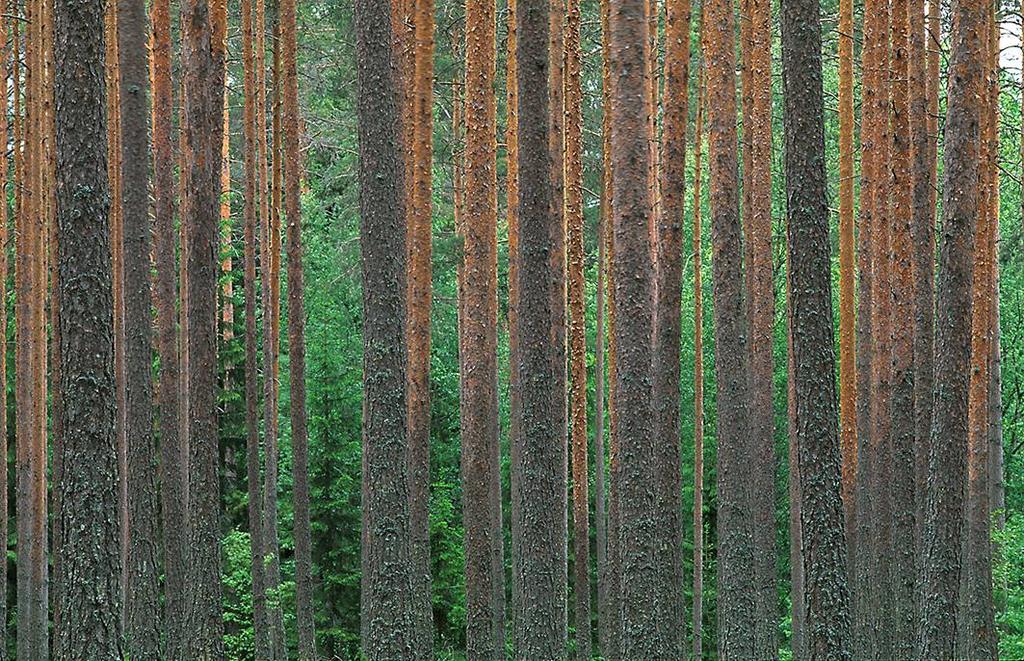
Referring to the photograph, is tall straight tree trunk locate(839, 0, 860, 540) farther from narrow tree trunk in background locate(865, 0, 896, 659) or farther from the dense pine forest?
narrow tree trunk in background locate(865, 0, 896, 659)

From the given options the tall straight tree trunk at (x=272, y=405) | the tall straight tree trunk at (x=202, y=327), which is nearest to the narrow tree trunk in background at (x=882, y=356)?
the tall straight tree trunk at (x=202, y=327)

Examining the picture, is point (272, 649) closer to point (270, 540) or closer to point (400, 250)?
point (270, 540)

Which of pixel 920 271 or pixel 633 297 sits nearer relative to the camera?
pixel 633 297

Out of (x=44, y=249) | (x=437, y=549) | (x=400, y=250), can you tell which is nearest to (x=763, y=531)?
(x=400, y=250)

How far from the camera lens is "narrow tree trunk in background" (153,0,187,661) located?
13.0 meters

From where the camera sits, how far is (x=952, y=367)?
10758 mm

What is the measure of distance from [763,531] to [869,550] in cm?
135

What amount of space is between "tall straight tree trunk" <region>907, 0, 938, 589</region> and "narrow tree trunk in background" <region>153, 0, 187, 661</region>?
758 cm

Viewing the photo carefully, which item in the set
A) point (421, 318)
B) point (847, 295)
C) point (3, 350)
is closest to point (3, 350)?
point (3, 350)

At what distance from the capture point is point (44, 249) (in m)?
18.9

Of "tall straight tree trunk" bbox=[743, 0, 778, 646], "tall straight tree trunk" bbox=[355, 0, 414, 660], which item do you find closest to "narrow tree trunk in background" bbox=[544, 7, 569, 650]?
"tall straight tree trunk" bbox=[743, 0, 778, 646]

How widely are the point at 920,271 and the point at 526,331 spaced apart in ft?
17.2

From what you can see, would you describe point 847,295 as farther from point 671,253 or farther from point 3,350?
point 3,350

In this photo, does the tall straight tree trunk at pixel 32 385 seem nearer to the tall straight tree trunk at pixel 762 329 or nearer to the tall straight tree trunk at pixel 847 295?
the tall straight tree trunk at pixel 762 329
